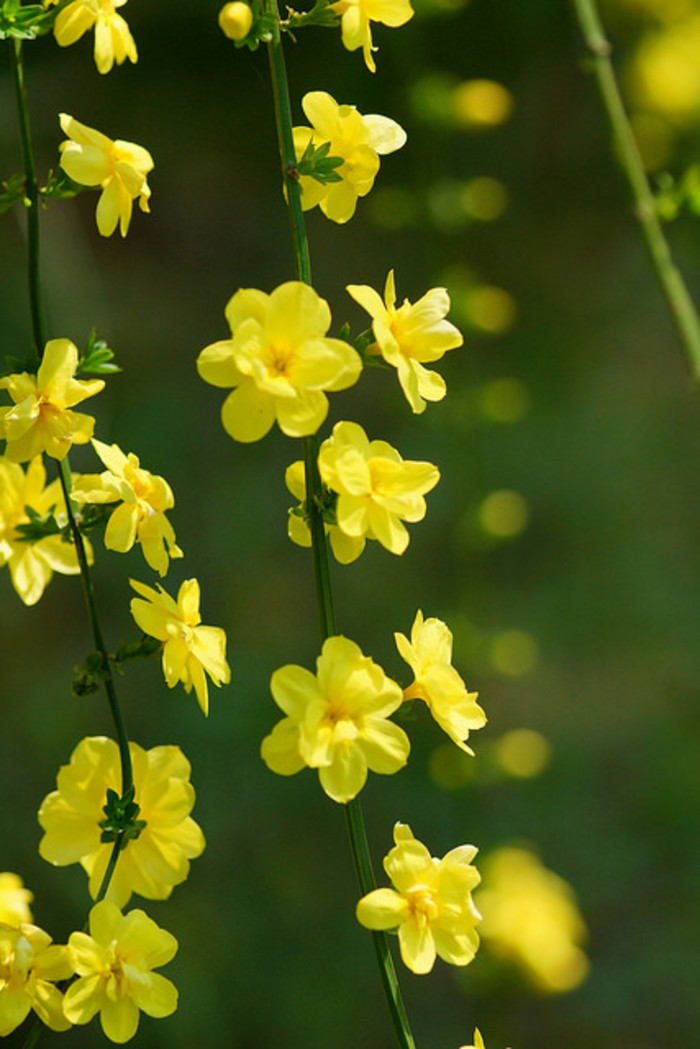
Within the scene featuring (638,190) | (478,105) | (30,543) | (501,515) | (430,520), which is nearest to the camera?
(30,543)

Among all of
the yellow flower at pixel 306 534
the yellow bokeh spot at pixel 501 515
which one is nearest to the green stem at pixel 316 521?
the yellow flower at pixel 306 534

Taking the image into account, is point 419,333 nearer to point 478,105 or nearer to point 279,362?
point 279,362

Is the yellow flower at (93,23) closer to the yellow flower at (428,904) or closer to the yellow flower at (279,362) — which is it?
the yellow flower at (279,362)

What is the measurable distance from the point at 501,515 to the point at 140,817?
0.77 m

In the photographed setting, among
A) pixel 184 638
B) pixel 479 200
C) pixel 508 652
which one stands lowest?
pixel 508 652

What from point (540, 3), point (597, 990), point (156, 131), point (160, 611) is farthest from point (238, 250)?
point (160, 611)

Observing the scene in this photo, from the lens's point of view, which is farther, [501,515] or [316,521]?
[501,515]

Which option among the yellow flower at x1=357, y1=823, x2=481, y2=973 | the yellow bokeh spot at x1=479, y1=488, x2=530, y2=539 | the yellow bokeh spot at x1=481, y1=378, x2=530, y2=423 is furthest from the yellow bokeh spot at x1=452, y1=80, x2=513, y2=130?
the yellow flower at x1=357, y1=823, x2=481, y2=973

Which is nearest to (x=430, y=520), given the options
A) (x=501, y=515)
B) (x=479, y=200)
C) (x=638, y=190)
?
(x=501, y=515)

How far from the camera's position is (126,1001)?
1.86ft

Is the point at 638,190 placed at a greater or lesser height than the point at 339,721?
greater

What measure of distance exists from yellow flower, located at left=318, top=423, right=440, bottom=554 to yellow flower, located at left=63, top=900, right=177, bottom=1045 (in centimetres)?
22

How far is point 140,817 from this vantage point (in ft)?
1.96

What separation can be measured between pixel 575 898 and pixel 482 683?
385mm
